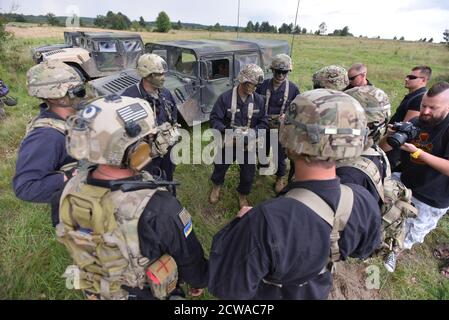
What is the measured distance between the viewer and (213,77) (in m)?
5.75

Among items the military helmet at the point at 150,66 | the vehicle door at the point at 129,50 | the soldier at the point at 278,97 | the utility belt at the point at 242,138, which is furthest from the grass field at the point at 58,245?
the vehicle door at the point at 129,50

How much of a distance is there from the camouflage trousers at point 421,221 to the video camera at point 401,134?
74cm

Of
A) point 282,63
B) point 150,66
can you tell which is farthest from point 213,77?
point 150,66

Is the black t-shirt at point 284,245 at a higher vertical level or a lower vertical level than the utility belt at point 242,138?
higher

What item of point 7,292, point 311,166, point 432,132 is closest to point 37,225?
point 7,292

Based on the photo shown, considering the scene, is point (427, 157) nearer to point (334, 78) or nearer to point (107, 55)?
point (334, 78)

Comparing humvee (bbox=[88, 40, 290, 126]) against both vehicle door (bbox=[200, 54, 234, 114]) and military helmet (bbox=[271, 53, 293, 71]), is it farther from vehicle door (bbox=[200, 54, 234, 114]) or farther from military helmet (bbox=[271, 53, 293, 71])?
military helmet (bbox=[271, 53, 293, 71])

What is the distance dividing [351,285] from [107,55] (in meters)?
8.93

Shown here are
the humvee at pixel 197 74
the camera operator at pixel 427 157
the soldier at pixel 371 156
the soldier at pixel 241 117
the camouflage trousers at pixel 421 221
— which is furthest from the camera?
the humvee at pixel 197 74

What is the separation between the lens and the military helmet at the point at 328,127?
128 centimetres

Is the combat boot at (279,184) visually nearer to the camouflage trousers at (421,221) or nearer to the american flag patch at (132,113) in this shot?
the camouflage trousers at (421,221)

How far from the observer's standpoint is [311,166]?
4.47ft

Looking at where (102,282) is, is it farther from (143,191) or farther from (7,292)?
(7,292)

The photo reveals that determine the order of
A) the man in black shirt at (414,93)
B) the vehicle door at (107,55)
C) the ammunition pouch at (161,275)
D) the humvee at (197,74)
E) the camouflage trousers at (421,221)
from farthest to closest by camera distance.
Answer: the vehicle door at (107,55) < the humvee at (197,74) < the man in black shirt at (414,93) < the camouflage trousers at (421,221) < the ammunition pouch at (161,275)
